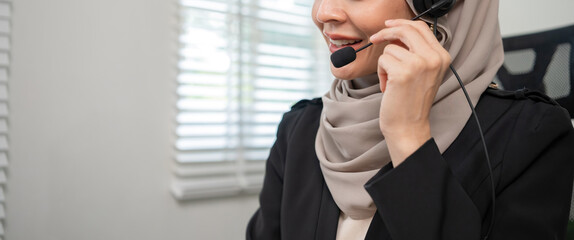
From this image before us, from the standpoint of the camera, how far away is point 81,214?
4.34 ft

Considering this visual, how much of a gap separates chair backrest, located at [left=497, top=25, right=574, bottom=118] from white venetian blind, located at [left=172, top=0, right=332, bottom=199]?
0.88 meters

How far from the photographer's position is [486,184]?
74cm

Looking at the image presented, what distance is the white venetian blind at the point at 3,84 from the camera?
119 centimetres

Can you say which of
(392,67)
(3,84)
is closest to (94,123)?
(3,84)

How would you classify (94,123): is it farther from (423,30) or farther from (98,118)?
(423,30)

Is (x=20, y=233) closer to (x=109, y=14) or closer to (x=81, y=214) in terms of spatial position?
(x=81, y=214)

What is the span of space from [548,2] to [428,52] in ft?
2.81

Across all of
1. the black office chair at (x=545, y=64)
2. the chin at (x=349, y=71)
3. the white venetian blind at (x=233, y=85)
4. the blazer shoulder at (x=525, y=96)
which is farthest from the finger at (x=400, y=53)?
the white venetian blind at (x=233, y=85)

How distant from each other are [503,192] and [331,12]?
447 mm

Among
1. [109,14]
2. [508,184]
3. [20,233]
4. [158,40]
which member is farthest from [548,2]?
[20,233]

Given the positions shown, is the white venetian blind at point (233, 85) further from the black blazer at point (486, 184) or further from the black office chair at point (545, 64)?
the black office chair at point (545, 64)

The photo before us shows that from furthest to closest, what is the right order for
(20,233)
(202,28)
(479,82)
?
(202,28) → (20,233) → (479,82)

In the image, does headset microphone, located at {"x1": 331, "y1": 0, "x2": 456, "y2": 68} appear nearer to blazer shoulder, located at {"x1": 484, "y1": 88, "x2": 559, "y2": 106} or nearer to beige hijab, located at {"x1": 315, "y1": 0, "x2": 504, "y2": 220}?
beige hijab, located at {"x1": 315, "y1": 0, "x2": 504, "y2": 220}

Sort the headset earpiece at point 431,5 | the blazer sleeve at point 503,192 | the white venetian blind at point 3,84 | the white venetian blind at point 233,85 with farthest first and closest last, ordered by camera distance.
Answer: the white venetian blind at point 233,85 → the white venetian blind at point 3,84 → the headset earpiece at point 431,5 → the blazer sleeve at point 503,192
